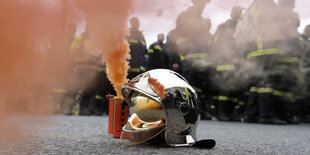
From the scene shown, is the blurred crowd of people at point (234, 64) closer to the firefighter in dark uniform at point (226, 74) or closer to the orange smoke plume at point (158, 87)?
the firefighter in dark uniform at point (226, 74)

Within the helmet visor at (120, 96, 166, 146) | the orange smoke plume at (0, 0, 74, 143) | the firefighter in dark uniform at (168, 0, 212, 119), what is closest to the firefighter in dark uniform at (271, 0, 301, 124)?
the firefighter in dark uniform at (168, 0, 212, 119)

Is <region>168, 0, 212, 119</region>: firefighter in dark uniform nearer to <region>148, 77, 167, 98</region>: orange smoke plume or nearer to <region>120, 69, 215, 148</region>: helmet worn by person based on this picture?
<region>120, 69, 215, 148</region>: helmet worn by person

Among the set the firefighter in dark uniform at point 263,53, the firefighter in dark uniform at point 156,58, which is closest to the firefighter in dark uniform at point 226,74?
the firefighter in dark uniform at point 263,53

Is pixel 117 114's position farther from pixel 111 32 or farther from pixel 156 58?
pixel 156 58

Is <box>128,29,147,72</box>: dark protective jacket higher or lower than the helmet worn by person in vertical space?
higher

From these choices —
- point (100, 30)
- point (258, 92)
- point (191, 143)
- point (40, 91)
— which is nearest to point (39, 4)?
point (40, 91)

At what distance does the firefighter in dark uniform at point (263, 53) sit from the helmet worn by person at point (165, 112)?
314cm

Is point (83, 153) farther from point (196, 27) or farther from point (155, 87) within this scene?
point (196, 27)

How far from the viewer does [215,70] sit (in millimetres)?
5504

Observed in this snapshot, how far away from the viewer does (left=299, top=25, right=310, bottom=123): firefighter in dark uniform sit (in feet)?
19.0

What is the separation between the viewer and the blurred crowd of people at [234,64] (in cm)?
458

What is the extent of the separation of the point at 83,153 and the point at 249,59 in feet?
13.4

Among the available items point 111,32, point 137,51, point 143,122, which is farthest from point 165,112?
point 137,51

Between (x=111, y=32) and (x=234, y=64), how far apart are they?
382 centimetres
